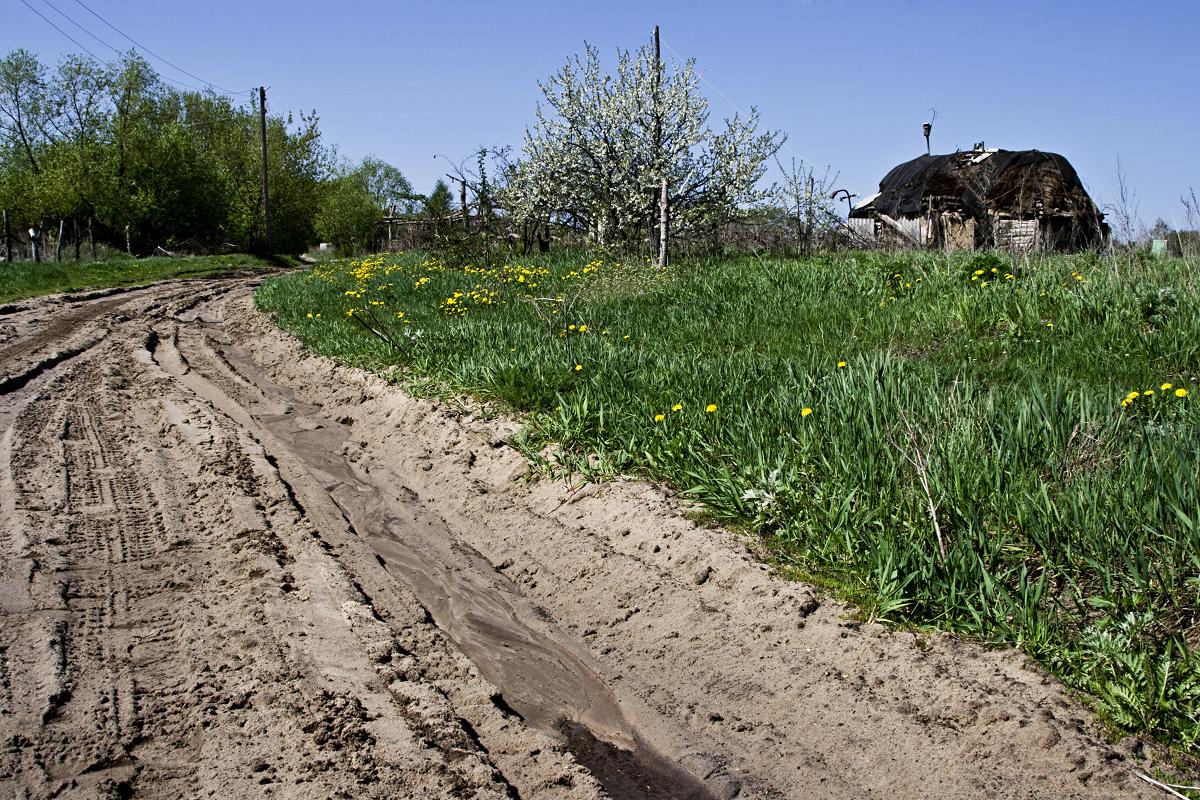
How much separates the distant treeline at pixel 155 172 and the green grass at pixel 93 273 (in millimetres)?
8638

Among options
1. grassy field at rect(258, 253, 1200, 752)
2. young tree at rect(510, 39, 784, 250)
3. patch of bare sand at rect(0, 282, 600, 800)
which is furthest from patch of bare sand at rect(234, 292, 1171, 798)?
young tree at rect(510, 39, 784, 250)

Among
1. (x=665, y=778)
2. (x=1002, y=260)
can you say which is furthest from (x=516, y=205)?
(x=665, y=778)

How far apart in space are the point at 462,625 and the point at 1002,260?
23.2 feet

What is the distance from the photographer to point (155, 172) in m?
38.5

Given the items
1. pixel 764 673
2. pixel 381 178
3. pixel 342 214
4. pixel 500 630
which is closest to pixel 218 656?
pixel 500 630

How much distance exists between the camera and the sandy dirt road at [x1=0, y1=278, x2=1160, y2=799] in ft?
9.25

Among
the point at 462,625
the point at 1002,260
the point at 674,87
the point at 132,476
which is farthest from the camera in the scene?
the point at 674,87

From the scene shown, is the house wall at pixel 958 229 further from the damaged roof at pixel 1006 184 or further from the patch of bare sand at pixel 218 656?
the patch of bare sand at pixel 218 656

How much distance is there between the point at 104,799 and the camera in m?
2.60

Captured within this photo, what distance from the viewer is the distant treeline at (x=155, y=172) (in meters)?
38.1

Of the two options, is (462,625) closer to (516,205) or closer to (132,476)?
(132,476)

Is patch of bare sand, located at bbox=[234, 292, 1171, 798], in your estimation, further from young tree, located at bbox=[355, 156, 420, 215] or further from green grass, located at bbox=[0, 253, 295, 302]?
young tree, located at bbox=[355, 156, 420, 215]

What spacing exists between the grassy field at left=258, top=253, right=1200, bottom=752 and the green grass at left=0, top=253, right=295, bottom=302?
11.2m

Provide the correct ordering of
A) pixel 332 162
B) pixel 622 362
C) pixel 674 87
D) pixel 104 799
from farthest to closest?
1. pixel 332 162
2. pixel 674 87
3. pixel 622 362
4. pixel 104 799
